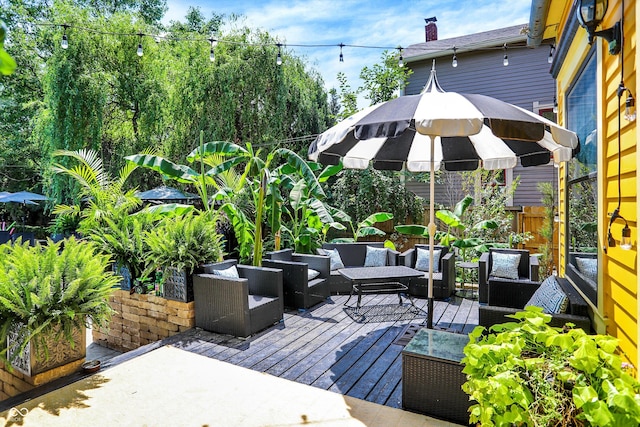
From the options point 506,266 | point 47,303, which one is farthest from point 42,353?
point 506,266

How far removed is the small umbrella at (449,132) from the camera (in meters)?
2.89

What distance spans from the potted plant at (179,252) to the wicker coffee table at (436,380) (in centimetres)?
285

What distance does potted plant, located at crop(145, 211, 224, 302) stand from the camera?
15.0ft

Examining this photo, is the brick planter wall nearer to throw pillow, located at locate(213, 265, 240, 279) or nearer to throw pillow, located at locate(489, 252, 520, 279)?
throw pillow, located at locate(213, 265, 240, 279)

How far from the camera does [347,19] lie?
9008mm

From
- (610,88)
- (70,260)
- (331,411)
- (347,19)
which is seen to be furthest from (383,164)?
(347,19)

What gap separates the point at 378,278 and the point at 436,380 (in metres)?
2.41

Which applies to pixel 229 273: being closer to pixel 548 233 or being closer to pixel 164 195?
pixel 164 195

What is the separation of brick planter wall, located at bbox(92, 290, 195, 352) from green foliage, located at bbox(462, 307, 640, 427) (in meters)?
3.70

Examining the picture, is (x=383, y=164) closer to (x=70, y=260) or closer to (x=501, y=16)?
(x=70, y=260)

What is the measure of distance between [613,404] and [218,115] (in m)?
9.70

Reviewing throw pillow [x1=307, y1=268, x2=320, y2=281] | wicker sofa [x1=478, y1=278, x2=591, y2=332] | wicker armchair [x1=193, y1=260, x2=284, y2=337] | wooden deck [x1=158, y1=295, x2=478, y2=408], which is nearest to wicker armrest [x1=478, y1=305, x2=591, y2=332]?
wicker sofa [x1=478, y1=278, x2=591, y2=332]

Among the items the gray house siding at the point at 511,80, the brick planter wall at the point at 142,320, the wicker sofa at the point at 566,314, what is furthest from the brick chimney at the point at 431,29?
the brick planter wall at the point at 142,320

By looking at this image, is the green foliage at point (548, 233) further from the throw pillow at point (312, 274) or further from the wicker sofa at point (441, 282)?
the throw pillow at point (312, 274)
